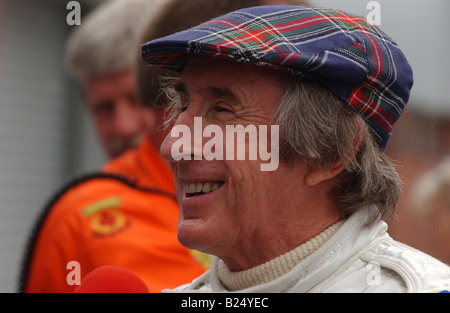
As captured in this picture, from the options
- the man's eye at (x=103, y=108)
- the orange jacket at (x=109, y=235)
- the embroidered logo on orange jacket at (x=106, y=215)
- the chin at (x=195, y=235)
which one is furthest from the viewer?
the man's eye at (x=103, y=108)

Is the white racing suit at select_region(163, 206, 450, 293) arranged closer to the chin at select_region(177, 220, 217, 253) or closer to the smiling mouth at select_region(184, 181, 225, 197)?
the chin at select_region(177, 220, 217, 253)

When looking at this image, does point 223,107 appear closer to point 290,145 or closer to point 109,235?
point 290,145

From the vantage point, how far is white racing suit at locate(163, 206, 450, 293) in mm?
1739

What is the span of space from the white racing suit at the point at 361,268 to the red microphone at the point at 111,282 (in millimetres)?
323

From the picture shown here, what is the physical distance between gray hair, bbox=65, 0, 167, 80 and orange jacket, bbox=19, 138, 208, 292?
0.87m

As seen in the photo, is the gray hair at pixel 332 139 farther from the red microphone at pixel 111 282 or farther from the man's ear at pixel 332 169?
the red microphone at pixel 111 282

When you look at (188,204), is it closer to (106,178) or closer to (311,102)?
(311,102)

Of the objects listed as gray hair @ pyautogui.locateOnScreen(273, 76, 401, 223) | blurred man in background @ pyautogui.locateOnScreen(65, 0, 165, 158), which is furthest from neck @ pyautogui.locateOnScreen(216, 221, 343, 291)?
blurred man in background @ pyautogui.locateOnScreen(65, 0, 165, 158)

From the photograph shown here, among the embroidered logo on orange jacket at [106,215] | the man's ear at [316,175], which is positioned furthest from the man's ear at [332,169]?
the embroidered logo on orange jacket at [106,215]

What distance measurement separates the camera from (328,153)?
6.33 feet

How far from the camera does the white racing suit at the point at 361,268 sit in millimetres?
1739

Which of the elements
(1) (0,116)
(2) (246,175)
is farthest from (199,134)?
(1) (0,116)

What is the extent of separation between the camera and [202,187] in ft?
6.30
